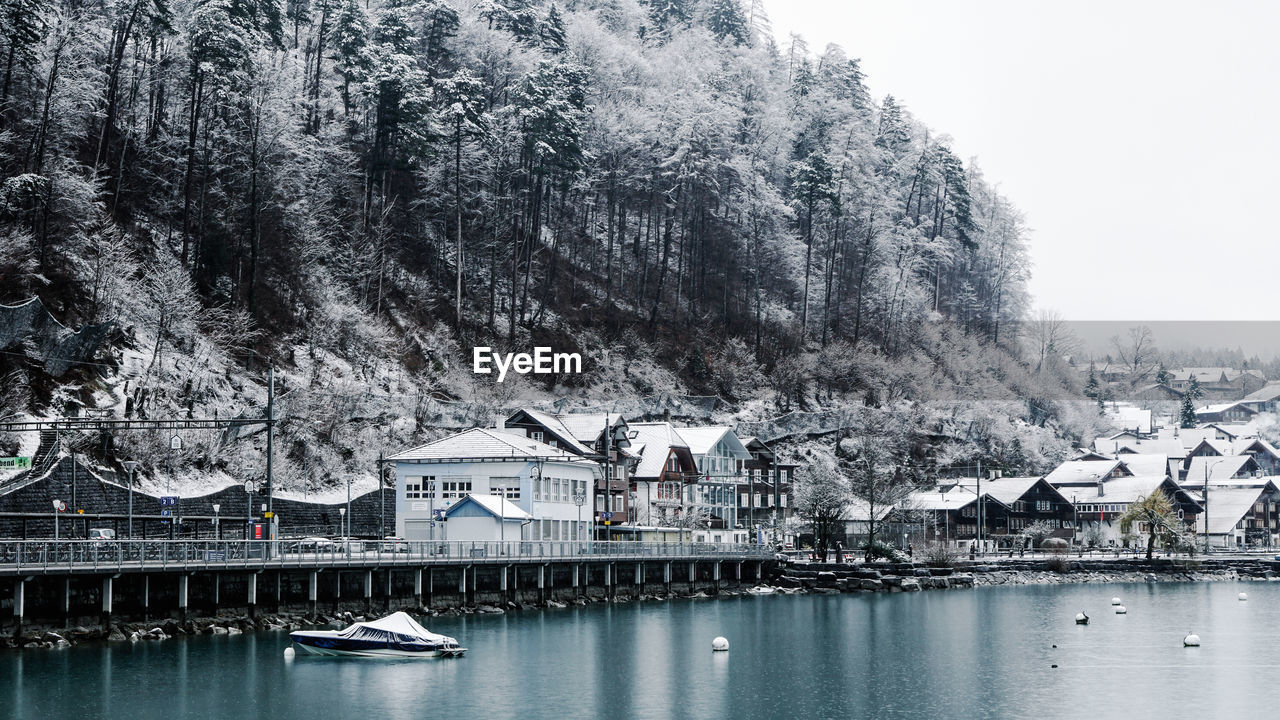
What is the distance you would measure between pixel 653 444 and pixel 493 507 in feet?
95.5

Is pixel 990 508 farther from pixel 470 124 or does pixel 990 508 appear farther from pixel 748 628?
pixel 748 628

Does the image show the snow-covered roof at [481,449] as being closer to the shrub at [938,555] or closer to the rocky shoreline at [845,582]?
the rocky shoreline at [845,582]

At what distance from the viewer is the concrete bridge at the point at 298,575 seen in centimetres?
4544

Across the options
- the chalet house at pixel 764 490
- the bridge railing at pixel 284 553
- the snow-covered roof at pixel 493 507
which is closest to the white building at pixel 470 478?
the snow-covered roof at pixel 493 507

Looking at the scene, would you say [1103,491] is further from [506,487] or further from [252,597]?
[252,597]

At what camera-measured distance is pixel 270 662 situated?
45.9m

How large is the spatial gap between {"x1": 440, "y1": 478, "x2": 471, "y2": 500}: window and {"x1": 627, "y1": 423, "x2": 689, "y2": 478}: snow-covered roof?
22.6m

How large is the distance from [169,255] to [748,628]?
1643 inches

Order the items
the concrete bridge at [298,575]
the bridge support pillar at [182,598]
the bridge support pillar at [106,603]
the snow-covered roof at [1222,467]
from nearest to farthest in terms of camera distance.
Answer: the concrete bridge at [298,575], the bridge support pillar at [106,603], the bridge support pillar at [182,598], the snow-covered roof at [1222,467]

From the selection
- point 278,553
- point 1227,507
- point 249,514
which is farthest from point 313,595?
point 1227,507

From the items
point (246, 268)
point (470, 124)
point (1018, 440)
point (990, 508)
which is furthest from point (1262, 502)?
point (246, 268)

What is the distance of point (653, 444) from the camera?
96938 millimetres

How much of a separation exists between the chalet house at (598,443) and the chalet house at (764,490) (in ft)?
56.4

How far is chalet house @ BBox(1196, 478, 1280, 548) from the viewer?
5512 inches
